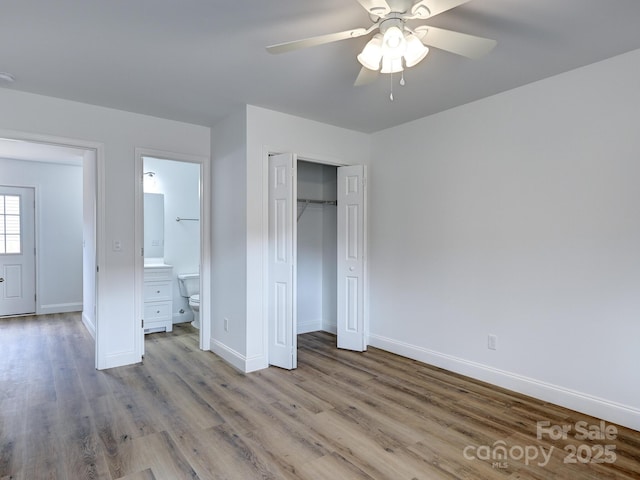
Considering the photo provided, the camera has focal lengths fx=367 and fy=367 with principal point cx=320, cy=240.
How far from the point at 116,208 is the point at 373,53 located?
9.57 feet

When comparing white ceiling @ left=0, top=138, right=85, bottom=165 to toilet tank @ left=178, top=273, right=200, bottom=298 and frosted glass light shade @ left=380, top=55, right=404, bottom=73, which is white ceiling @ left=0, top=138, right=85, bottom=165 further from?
frosted glass light shade @ left=380, top=55, right=404, bottom=73

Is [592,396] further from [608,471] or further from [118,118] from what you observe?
[118,118]

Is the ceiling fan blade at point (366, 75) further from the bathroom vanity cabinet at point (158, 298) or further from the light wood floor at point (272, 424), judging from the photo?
the bathroom vanity cabinet at point (158, 298)

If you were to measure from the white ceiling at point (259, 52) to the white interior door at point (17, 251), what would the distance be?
3681mm

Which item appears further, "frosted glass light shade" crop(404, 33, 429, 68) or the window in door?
the window in door

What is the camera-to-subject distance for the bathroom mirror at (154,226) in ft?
17.6

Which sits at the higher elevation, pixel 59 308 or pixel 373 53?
pixel 373 53

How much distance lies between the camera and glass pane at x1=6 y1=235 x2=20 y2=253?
19.1 ft

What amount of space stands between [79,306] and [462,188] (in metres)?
6.37

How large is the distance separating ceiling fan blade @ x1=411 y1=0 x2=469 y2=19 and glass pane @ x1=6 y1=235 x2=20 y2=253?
6.82 m

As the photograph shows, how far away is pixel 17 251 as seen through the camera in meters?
5.89

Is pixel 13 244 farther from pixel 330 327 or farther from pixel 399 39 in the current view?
pixel 399 39

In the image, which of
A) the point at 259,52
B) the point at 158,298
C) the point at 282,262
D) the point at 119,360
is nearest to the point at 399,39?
the point at 259,52

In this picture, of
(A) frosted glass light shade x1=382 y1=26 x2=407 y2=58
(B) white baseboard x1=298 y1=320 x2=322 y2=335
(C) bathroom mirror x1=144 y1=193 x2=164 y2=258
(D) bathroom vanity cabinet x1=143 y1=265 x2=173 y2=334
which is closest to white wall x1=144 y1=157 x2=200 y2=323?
(C) bathroom mirror x1=144 y1=193 x2=164 y2=258
